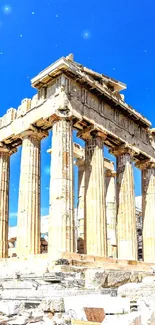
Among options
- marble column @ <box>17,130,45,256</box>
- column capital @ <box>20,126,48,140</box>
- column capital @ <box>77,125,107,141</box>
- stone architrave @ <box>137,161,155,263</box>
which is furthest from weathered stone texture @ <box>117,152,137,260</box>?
marble column @ <box>17,130,45,256</box>

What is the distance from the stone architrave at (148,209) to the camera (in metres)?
22.3

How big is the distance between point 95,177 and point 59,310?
11862mm

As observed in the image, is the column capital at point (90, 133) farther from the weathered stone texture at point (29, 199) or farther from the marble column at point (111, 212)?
the marble column at point (111, 212)

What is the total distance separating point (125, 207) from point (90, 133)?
452 cm

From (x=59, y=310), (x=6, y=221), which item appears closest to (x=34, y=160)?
(x=6, y=221)

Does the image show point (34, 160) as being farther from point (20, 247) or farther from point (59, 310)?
point (59, 310)

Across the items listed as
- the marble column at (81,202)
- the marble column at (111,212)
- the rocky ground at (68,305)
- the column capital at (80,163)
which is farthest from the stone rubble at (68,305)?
the marble column at (111,212)

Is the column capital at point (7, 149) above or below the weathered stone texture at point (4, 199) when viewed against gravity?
above

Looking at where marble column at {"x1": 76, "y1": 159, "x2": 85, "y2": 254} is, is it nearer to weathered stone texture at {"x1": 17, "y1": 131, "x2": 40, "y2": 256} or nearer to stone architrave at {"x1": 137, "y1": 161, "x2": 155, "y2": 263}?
stone architrave at {"x1": 137, "y1": 161, "x2": 155, "y2": 263}

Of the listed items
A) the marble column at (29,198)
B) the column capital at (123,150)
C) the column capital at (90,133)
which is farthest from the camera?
the column capital at (123,150)

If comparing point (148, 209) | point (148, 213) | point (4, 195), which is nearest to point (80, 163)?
point (148, 209)

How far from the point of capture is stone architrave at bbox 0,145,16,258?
66.0ft

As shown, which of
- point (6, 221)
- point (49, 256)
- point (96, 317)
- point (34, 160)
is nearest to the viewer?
point (96, 317)

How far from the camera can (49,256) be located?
14.7 metres
